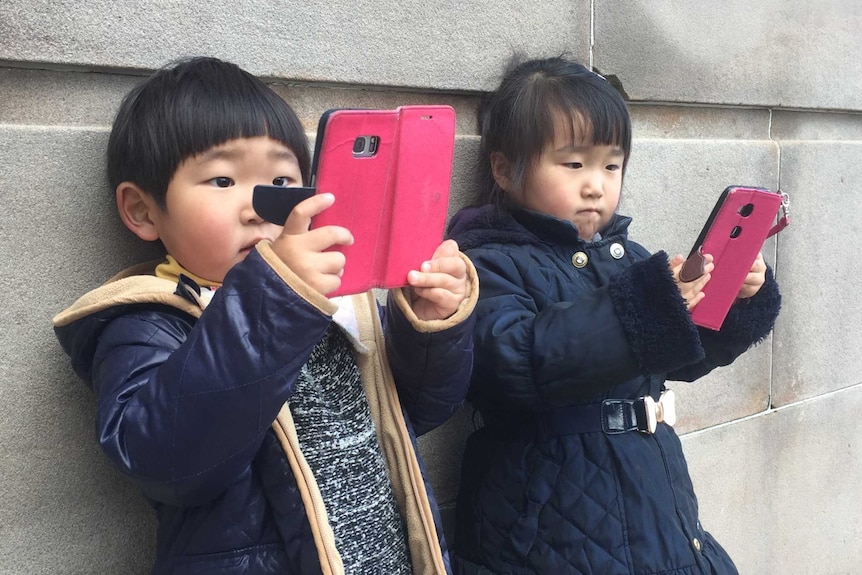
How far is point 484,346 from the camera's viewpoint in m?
1.72

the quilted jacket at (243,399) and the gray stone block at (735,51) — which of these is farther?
the gray stone block at (735,51)

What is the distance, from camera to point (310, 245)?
3.78 feet

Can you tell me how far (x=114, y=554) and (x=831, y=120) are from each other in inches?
125

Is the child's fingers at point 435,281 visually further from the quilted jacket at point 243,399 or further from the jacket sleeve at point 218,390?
the jacket sleeve at point 218,390

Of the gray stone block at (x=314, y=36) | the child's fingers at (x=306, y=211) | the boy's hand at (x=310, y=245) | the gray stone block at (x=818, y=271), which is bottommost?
the gray stone block at (x=818, y=271)

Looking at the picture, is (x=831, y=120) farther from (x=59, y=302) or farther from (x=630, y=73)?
(x=59, y=302)

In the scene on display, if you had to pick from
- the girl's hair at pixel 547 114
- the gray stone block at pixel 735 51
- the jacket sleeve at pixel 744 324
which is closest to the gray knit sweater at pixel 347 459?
the girl's hair at pixel 547 114

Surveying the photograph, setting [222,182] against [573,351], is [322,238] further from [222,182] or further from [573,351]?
[573,351]

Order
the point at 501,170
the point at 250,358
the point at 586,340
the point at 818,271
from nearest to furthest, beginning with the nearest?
the point at 250,358 → the point at 586,340 → the point at 501,170 → the point at 818,271

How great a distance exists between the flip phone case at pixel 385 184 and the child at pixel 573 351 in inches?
17.1

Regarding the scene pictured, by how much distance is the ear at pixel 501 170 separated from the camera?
6.72ft

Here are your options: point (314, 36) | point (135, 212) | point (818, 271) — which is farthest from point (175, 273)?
point (818, 271)

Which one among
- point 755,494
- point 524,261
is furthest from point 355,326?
point 755,494

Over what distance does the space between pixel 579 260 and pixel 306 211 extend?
0.92 metres
